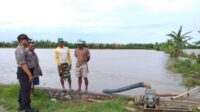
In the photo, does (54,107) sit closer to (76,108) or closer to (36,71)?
(76,108)

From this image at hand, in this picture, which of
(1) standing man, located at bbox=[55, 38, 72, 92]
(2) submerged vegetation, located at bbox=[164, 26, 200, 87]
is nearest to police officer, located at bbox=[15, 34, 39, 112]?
(1) standing man, located at bbox=[55, 38, 72, 92]

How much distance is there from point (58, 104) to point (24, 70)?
1.53 m

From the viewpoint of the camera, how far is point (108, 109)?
7.52 meters

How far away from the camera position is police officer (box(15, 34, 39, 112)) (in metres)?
7.11

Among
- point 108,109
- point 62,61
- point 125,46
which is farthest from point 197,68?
point 125,46

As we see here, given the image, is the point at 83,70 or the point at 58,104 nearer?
the point at 58,104

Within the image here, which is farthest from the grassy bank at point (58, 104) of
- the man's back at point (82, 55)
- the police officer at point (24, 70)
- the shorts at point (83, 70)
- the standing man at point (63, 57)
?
the man's back at point (82, 55)

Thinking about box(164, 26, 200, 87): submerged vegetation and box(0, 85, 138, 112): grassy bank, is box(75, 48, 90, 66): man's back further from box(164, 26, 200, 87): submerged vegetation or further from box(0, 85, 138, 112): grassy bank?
box(164, 26, 200, 87): submerged vegetation

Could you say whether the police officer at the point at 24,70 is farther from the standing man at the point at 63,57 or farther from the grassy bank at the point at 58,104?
the standing man at the point at 63,57

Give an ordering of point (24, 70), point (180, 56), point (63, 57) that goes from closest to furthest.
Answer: point (24, 70), point (63, 57), point (180, 56)

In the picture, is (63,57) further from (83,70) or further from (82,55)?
(83,70)

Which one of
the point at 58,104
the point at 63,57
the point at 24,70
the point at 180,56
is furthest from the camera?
the point at 180,56

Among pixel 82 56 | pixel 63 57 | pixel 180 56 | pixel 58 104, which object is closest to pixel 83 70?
pixel 82 56

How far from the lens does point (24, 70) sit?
7094 millimetres
